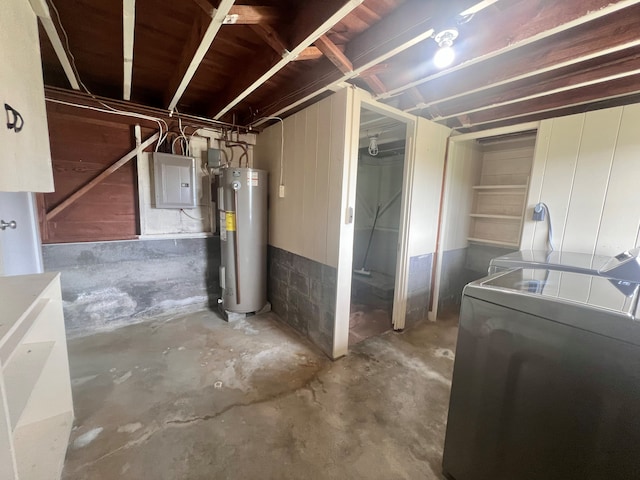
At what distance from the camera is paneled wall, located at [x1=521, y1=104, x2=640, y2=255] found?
202 cm

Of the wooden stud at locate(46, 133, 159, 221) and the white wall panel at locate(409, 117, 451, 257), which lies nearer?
the wooden stud at locate(46, 133, 159, 221)

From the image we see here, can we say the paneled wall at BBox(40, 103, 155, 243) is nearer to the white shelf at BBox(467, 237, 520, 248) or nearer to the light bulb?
the light bulb

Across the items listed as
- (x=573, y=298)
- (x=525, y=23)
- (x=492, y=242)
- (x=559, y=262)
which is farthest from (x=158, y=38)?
(x=492, y=242)

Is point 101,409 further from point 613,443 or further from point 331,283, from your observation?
point 613,443

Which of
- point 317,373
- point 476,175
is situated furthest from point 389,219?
point 317,373

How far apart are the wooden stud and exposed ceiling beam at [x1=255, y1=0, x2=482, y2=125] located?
6.36 ft

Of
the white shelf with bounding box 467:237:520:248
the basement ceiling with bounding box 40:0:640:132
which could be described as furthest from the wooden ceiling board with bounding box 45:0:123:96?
the white shelf with bounding box 467:237:520:248

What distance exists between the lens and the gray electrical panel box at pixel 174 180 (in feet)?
8.98

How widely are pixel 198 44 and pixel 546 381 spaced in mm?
2362

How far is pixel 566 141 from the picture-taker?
2.28m

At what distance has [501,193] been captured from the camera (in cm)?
324

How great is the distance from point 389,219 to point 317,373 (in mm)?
3057

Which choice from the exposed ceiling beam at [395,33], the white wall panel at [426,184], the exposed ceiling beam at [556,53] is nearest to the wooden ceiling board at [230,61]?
the exposed ceiling beam at [395,33]

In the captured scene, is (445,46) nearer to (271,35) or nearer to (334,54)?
(334,54)
